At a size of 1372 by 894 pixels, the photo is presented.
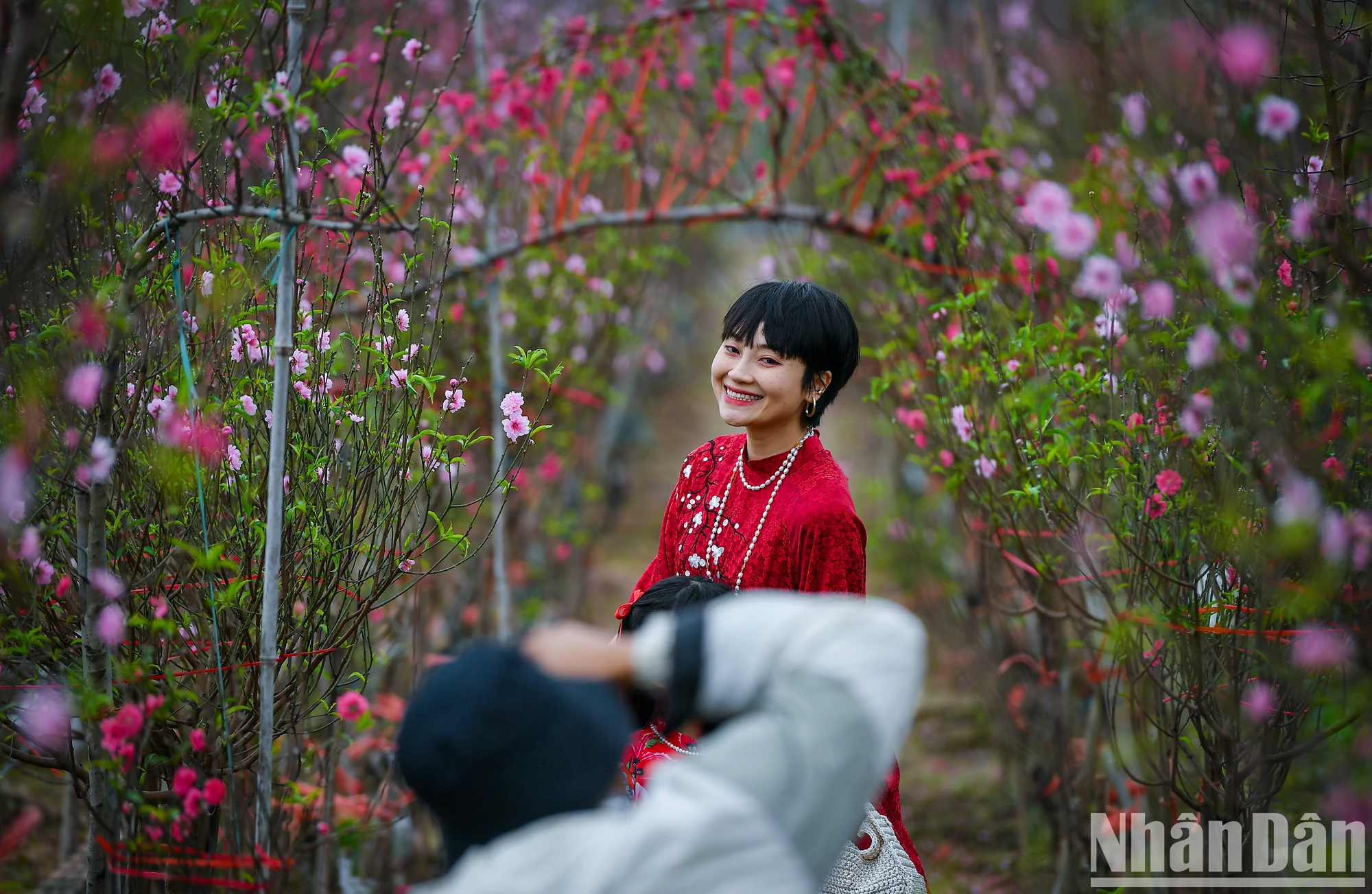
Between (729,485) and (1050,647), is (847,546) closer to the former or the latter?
(729,485)

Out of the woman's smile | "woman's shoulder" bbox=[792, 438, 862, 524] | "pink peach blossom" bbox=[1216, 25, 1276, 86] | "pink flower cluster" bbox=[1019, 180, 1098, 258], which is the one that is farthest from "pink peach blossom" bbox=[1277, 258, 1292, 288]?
the woman's smile

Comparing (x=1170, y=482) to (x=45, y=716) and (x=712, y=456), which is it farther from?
(x=45, y=716)

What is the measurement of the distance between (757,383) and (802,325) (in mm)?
150

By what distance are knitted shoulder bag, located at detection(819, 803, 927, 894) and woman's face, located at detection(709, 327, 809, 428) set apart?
82 centimetres

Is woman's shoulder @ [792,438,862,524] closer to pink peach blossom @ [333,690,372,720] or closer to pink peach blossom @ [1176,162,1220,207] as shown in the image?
pink peach blossom @ [1176,162,1220,207]

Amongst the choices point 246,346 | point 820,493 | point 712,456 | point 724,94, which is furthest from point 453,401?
point 724,94

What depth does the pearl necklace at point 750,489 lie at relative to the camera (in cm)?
198

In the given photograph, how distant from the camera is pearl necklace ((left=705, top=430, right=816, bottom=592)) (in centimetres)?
198

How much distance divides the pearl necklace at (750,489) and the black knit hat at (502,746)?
2.74ft

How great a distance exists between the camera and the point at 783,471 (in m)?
2.04

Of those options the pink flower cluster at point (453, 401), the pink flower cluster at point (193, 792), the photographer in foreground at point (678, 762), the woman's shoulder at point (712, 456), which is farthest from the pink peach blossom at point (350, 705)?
the photographer in foreground at point (678, 762)

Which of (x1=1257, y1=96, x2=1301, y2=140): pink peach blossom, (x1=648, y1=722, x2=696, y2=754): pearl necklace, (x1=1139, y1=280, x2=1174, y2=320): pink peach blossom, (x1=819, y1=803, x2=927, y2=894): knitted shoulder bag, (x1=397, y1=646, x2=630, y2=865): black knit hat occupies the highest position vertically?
(x1=1257, y1=96, x2=1301, y2=140): pink peach blossom

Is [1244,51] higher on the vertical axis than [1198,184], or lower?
higher

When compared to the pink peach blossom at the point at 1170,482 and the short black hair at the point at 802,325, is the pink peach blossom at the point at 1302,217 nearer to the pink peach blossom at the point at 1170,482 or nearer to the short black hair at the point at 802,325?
the pink peach blossom at the point at 1170,482
